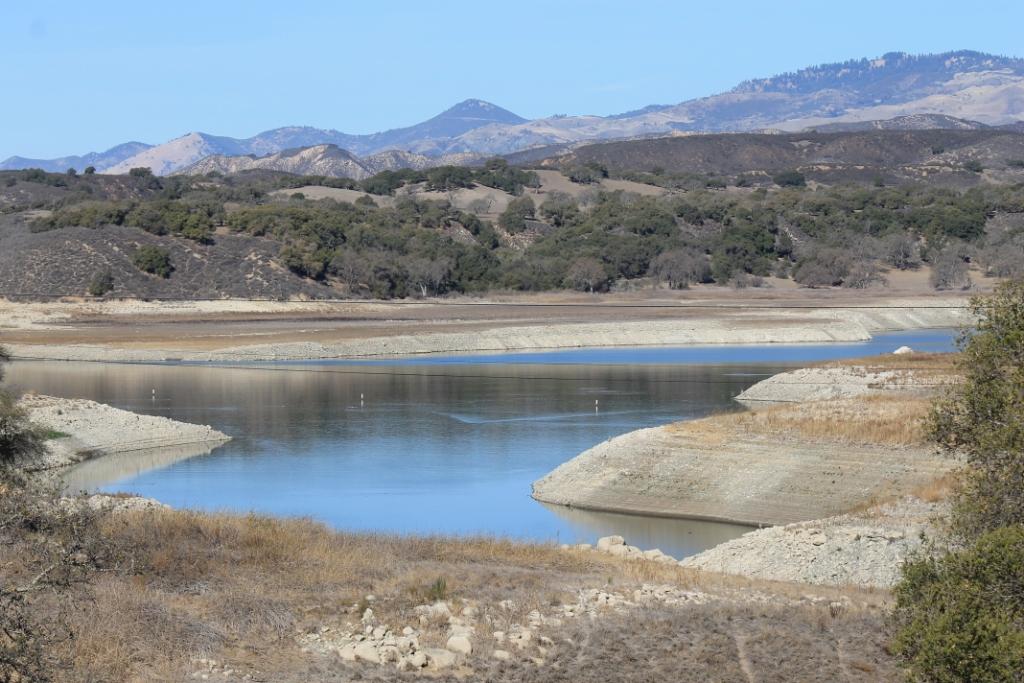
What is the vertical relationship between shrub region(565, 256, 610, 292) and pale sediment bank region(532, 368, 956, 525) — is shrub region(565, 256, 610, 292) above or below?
above

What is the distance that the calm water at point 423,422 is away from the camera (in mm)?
32062

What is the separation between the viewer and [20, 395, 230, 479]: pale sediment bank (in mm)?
40250

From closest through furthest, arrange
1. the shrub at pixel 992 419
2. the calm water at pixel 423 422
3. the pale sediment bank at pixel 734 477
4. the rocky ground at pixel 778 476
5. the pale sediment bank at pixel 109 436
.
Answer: the shrub at pixel 992 419 → the rocky ground at pixel 778 476 → the pale sediment bank at pixel 734 477 → the calm water at pixel 423 422 → the pale sediment bank at pixel 109 436

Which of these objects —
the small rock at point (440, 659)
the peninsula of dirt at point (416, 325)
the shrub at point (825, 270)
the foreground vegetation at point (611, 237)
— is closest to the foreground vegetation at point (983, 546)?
the small rock at point (440, 659)

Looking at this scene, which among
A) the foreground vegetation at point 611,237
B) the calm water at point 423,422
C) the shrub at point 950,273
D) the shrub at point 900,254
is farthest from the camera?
the shrub at point 900,254

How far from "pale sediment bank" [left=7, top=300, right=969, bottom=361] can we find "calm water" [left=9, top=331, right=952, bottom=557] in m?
3.30

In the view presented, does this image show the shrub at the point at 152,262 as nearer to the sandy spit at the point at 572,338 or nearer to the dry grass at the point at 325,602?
the sandy spit at the point at 572,338

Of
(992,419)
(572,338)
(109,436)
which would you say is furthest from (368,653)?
(572,338)

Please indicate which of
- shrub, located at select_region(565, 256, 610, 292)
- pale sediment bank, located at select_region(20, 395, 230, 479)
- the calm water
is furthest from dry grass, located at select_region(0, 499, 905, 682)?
shrub, located at select_region(565, 256, 610, 292)

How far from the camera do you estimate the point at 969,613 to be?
13875mm

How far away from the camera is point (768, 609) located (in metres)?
18.4

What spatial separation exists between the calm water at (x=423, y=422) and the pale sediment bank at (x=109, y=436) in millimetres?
856

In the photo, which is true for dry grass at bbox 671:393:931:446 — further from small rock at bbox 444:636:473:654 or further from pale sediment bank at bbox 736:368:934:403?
small rock at bbox 444:636:473:654

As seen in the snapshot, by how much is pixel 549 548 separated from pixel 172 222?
106m
